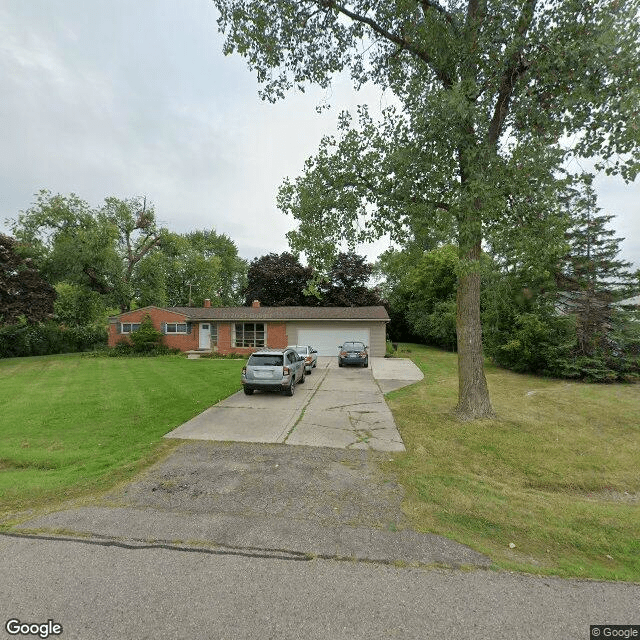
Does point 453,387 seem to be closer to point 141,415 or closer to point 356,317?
point 141,415

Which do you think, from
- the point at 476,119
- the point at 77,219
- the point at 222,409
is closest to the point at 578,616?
the point at 476,119

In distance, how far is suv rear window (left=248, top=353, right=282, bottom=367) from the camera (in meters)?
11.6

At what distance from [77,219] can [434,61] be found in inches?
1261

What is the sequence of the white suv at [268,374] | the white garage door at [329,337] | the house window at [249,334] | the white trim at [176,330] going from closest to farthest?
the white suv at [268,374] < the white garage door at [329,337] < the house window at [249,334] < the white trim at [176,330]

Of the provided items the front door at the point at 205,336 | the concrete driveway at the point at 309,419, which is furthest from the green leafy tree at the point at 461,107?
the front door at the point at 205,336

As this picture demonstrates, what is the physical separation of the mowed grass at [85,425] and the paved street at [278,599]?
1998mm

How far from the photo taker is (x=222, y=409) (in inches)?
383

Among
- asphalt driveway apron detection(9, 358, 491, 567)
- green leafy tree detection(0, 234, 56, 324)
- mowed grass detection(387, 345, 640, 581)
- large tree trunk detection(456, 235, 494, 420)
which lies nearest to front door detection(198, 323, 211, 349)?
green leafy tree detection(0, 234, 56, 324)

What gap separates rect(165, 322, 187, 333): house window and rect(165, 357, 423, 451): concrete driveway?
15.9 m

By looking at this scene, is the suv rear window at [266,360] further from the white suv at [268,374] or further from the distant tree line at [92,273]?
the distant tree line at [92,273]

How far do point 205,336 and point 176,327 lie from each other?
2.26 meters

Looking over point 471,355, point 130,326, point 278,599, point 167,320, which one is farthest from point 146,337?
point 278,599

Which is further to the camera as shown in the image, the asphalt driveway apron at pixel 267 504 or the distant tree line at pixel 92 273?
the distant tree line at pixel 92 273

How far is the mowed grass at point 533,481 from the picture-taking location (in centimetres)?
373
